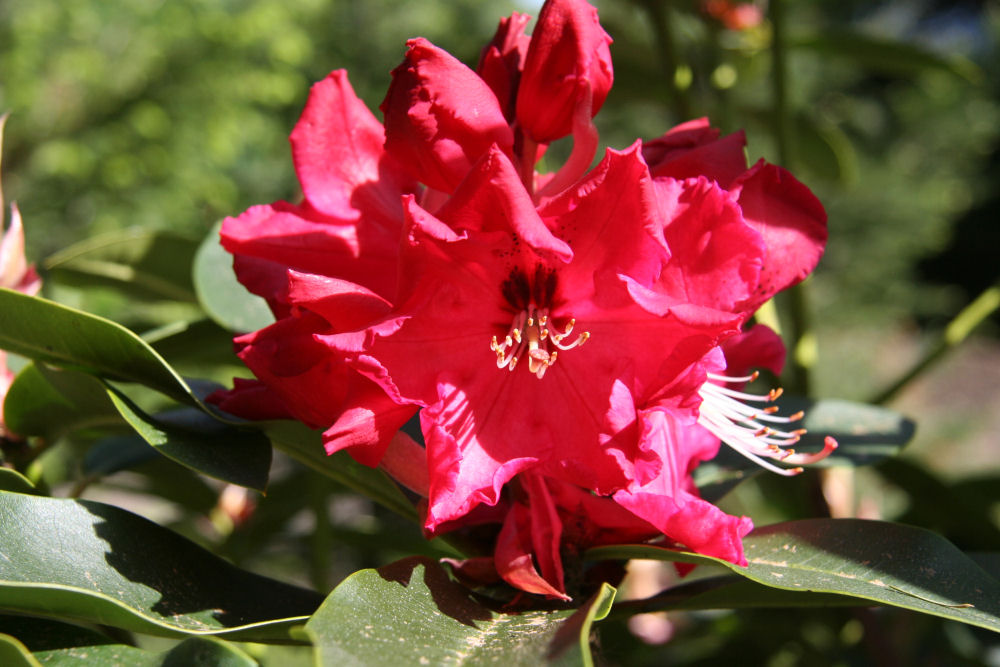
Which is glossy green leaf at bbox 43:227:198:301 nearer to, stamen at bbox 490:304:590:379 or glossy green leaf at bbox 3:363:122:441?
glossy green leaf at bbox 3:363:122:441

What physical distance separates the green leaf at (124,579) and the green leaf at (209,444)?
67 mm

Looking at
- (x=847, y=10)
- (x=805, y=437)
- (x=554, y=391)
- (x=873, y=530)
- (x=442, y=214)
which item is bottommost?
(x=847, y=10)

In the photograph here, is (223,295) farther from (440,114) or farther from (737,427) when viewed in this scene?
(737,427)

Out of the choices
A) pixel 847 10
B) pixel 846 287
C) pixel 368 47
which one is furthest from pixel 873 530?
pixel 847 10

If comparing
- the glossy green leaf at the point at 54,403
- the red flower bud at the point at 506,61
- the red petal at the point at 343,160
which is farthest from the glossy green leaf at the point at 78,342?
the red flower bud at the point at 506,61

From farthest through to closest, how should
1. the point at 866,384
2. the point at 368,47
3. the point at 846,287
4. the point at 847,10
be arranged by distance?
the point at 847,10 → the point at 846,287 → the point at 368,47 → the point at 866,384

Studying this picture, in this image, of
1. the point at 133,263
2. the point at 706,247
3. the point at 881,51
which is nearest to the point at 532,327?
the point at 706,247

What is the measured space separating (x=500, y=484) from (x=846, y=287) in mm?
10201

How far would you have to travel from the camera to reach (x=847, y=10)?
11.8m

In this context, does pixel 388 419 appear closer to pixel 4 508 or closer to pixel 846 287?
pixel 4 508

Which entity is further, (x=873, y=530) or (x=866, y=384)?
(x=866, y=384)

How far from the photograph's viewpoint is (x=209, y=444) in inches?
26.2

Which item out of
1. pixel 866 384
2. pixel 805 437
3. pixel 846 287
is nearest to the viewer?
pixel 805 437

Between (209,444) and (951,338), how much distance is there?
3.48ft
